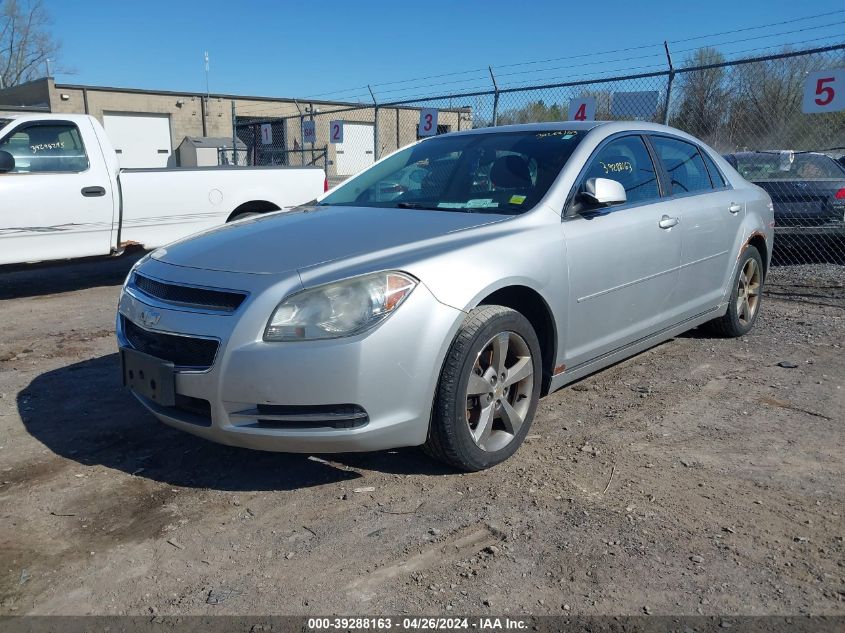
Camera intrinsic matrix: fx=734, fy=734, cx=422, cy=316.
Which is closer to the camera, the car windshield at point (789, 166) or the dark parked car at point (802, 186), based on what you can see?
the dark parked car at point (802, 186)

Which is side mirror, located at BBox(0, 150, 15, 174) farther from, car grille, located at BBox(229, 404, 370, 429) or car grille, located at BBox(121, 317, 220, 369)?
car grille, located at BBox(229, 404, 370, 429)

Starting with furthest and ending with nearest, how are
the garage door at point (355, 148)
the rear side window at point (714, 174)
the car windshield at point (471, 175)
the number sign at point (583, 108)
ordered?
the garage door at point (355, 148) → the number sign at point (583, 108) → the rear side window at point (714, 174) → the car windshield at point (471, 175)

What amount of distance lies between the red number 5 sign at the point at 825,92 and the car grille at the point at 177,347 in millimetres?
7206

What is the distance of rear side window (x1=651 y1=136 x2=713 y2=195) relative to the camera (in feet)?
15.6

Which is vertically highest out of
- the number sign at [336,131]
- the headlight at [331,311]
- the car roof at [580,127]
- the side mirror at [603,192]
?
the number sign at [336,131]

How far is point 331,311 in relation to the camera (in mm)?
2912

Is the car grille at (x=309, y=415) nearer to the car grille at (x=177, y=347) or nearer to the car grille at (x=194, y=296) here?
the car grille at (x=177, y=347)

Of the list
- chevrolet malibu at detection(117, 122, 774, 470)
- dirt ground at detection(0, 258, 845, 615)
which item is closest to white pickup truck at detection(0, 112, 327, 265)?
dirt ground at detection(0, 258, 845, 615)

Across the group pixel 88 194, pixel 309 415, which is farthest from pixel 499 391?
pixel 88 194

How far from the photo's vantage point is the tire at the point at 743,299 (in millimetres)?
5496

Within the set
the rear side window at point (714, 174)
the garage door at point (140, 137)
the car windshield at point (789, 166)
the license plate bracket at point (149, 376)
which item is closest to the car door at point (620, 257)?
the rear side window at point (714, 174)

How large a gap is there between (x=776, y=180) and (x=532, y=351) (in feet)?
22.8

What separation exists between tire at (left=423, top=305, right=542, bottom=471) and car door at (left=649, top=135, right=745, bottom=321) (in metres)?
1.65

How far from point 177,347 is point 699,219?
11.1 ft
